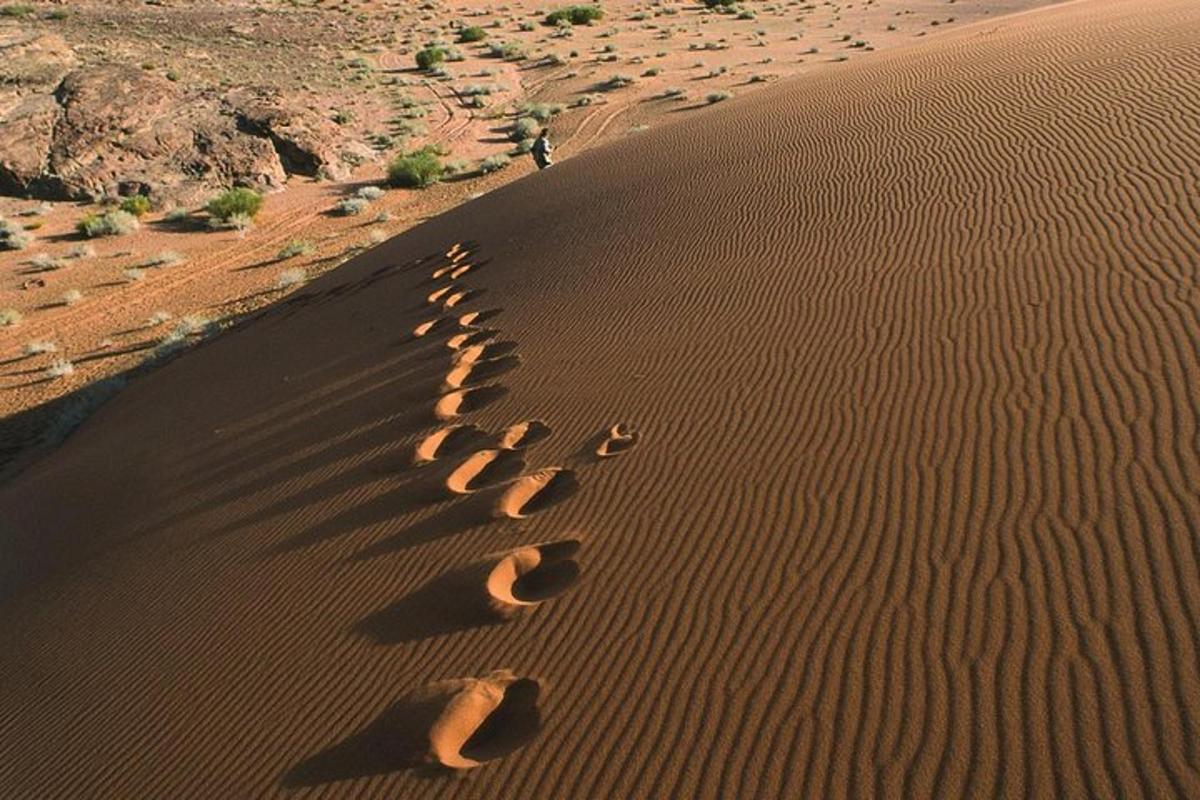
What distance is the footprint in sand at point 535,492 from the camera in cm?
525

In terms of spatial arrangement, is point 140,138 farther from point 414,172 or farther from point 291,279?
point 291,279

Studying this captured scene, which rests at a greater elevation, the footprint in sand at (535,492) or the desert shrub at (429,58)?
the desert shrub at (429,58)

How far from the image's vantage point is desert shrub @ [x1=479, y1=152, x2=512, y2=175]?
22.6m

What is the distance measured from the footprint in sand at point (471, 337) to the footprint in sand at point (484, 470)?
2490 millimetres

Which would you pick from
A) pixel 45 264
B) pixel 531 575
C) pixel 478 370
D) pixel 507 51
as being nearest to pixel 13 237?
pixel 45 264

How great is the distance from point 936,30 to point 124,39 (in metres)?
34.5

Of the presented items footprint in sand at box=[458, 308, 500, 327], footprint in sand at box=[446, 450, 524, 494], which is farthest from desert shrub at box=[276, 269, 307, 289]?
footprint in sand at box=[446, 450, 524, 494]

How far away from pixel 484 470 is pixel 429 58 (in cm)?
3348

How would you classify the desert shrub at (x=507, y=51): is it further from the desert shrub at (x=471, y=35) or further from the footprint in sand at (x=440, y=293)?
the footprint in sand at (x=440, y=293)

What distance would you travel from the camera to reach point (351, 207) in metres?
20.1

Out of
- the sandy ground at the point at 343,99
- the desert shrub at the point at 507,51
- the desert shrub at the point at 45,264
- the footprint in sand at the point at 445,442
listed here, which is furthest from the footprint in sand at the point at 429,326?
the desert shrub at the point at 507,51

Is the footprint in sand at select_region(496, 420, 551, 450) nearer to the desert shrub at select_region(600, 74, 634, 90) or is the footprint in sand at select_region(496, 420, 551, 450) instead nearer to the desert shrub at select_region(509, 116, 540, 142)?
the desert shrub at select_region(509, 116, 540, 142)

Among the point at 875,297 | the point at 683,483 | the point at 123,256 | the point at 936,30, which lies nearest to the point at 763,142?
the point at 875,297

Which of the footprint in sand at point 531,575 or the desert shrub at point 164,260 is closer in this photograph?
the footprint in sand at point 531,575
